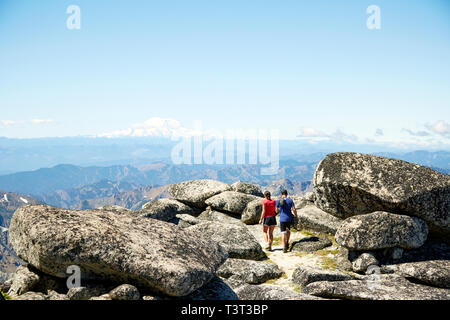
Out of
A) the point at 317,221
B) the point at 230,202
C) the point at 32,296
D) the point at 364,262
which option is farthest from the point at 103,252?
the point at 230,202

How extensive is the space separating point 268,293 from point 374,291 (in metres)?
4.25

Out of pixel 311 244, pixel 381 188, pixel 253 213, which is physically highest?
pixel 381 188

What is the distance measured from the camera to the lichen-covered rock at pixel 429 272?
14.5 metres

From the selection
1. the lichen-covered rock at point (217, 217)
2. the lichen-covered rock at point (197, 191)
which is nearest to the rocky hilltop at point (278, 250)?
the lichen-covered rock at point (217, 217)

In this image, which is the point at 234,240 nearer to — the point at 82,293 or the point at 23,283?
the point at 82,293

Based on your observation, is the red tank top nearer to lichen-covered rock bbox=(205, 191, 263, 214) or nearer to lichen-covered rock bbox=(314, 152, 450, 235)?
lichen-covered rock bbox=(314, 152, 450, 235)

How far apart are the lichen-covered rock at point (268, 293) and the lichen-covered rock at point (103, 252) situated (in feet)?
6.50

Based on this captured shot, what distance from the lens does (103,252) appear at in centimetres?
1109

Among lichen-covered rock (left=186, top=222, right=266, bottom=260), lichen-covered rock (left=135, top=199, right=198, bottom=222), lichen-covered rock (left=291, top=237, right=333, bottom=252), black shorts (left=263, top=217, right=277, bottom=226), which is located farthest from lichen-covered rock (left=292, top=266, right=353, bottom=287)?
lichen-covered rock (left=135, top=199, right=198, bottom=222)

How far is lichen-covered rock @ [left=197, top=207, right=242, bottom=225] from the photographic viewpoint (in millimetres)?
31672

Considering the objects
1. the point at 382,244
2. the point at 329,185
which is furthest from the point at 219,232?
the point at 382,244

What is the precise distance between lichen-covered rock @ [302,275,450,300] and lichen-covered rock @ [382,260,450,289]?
2.15 ft
